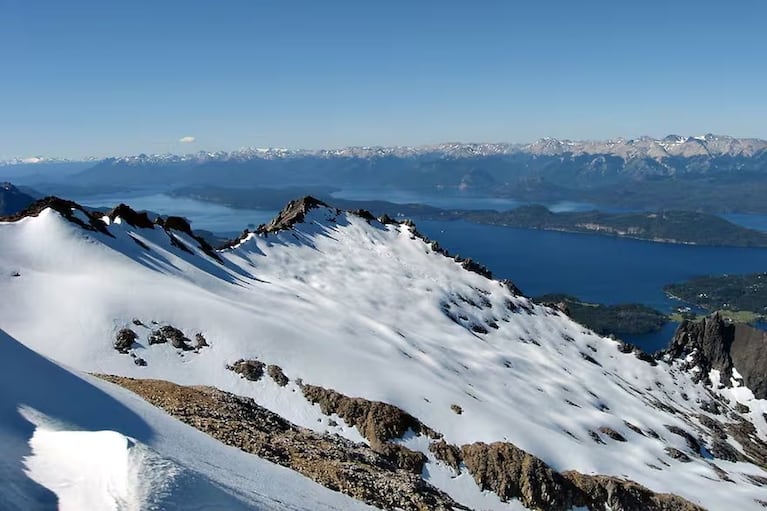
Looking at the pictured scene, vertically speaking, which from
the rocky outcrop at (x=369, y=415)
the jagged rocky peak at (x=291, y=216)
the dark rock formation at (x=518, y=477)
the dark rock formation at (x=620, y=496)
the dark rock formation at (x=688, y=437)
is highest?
the jagged rocky peak at (x=291, y=216)

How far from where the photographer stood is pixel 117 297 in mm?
60031

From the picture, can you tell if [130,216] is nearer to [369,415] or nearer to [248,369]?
[248,369]

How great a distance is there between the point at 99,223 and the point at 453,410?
53.9 metres

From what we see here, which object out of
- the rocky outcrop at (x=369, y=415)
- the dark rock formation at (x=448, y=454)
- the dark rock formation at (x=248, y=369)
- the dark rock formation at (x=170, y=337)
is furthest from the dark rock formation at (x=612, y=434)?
the dark rock formation at (x=170, y=337)

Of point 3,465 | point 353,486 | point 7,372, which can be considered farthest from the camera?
point 353,486

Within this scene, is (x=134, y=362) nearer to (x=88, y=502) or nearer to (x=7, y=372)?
(x=7, y=372)

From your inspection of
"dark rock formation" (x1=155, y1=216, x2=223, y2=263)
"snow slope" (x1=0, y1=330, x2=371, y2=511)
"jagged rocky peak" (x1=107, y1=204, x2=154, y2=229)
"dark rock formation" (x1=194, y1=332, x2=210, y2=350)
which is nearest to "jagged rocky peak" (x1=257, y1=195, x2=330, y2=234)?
"dark rock formation" (x1=155, y1=216, x2=223, y2=263)

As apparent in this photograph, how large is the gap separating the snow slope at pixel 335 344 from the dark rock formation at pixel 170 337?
76 centimetres

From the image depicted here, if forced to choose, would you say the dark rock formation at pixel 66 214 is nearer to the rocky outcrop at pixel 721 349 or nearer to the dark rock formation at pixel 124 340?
the dark rock formation at pixel 124 340

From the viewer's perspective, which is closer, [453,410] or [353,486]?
[353,486]

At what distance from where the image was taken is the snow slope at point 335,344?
54.8m

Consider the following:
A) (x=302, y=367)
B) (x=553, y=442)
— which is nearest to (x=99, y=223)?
(x=302, y=367)

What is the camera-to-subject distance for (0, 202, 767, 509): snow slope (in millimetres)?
54844

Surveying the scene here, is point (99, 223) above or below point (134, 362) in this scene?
above
